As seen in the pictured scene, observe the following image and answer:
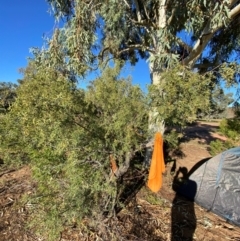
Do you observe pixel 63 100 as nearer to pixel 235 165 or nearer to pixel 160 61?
pixel 160 61

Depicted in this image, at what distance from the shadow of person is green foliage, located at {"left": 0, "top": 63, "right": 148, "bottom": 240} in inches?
53.6

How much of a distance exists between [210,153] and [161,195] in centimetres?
375

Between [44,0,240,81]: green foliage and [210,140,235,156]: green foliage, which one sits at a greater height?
[44,0,240,81]: green foliage

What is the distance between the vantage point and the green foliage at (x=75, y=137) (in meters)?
3.05

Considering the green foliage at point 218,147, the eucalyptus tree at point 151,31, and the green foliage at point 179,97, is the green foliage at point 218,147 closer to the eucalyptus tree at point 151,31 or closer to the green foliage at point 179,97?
the eucalyptus tree at point 151,31

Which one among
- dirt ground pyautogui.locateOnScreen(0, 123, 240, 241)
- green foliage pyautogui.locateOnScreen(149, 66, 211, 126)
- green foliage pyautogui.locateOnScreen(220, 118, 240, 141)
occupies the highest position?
green foliage pyautogui.locateOnScreen(220, 118, 240, 141)

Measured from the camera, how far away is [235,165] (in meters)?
4.79

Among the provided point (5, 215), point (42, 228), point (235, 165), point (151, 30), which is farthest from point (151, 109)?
point (151, 30)

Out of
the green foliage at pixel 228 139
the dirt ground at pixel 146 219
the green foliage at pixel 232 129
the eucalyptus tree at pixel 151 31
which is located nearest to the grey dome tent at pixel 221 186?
the dirt ground at pixel 146 219

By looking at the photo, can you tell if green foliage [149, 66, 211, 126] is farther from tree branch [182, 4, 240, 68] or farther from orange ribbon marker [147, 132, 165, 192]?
tree branch [182, 4, 240, 68]

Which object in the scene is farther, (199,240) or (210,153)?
(210,153)

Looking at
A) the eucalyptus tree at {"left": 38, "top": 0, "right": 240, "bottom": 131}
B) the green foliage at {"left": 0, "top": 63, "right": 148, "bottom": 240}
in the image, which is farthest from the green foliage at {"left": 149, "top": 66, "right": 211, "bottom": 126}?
the eucalyptus tree at {"left": 38, "top": 0, "right": 240, "bottom": 131}

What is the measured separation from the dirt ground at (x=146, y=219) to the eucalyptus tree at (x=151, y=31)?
252 cm

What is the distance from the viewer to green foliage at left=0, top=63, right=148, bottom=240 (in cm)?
305
